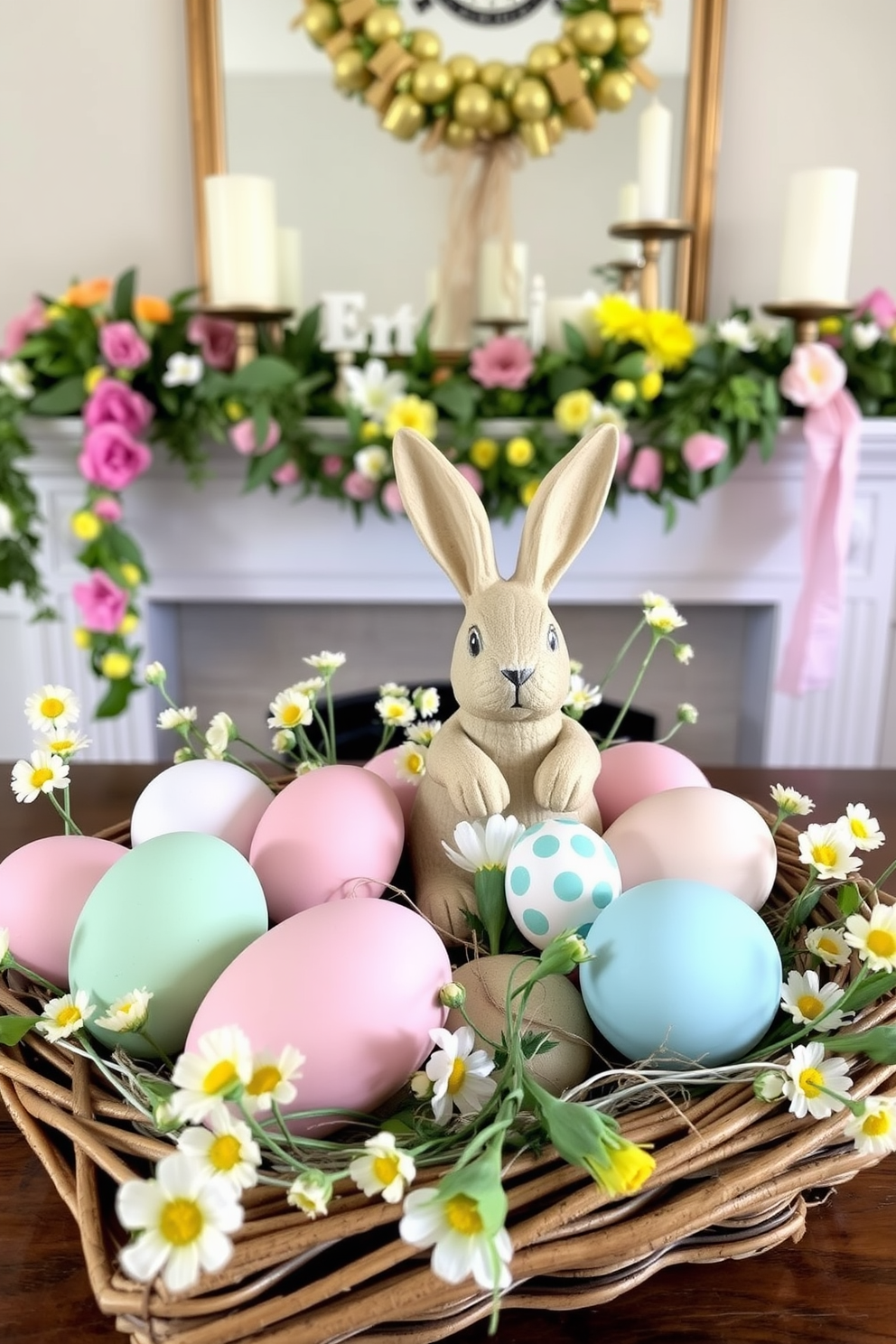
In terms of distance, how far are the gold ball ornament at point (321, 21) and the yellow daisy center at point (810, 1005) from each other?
1739mm

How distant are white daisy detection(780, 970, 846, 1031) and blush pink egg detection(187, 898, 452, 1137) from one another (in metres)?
0.17

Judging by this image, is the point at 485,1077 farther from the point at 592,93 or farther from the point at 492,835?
the point at 592,93

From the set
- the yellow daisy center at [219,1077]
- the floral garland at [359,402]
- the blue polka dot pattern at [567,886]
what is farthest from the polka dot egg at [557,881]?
the floral garland at [359,402]

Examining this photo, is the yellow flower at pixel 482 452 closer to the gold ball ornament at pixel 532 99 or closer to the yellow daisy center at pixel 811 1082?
the gold ball ornament at pixel 532 99

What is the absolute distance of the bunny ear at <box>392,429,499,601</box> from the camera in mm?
607

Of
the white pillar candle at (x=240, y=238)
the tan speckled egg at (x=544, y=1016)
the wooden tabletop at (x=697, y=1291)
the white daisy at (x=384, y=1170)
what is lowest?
the wooden tabletop at (x=697, y=1291)

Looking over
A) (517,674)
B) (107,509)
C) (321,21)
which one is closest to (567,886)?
(517,674)

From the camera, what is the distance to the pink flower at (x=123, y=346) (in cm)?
153

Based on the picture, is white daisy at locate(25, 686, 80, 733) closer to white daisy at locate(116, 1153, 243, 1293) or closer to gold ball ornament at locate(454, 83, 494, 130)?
white daisy at locate(116, 1153, 243, 1293)

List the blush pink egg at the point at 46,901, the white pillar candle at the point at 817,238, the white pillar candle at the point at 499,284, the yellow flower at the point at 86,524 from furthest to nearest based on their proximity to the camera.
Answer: the white pillar candle at the point at 499,284
the yellow flower at the point at 86,524
the white pillar candle at the point at 817,238
the blush pink egg at the point at 46,901

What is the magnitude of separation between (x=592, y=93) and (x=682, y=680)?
109 centimetres

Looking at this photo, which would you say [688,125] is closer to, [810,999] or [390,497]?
[390,497]

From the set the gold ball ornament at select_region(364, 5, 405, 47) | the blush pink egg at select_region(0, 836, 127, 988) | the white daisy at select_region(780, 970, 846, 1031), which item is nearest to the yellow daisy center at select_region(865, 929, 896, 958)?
the white daisy at select_region(780, 970, 846, 1031)

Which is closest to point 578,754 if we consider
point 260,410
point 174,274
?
point 260,410
